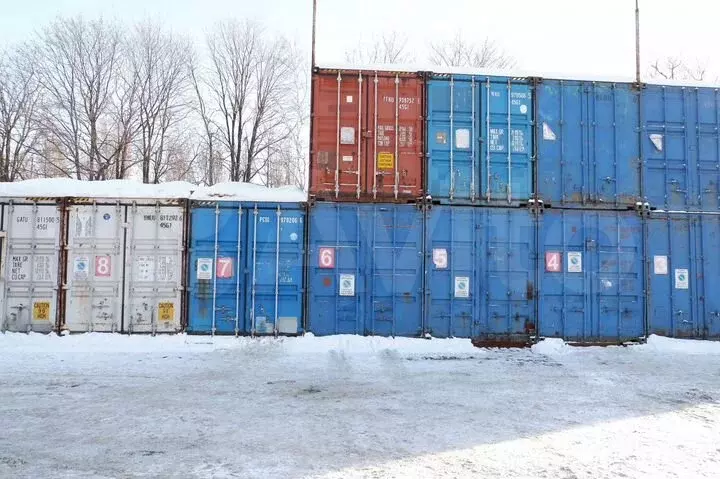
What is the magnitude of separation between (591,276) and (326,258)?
6441 millimetres

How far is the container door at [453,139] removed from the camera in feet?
36.3

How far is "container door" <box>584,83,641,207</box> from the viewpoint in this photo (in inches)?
445

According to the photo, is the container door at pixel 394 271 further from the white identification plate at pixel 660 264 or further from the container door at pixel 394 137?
the white identification plate at pixel 660 264

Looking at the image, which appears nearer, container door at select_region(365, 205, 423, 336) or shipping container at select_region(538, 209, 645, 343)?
container door at select_region(365, 205, 423, 336)

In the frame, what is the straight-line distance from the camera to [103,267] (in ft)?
34.8

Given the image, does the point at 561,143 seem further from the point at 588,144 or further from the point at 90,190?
the point at 90,190

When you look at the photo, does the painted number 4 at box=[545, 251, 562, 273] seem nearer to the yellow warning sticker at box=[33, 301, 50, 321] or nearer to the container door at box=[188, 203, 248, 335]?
the container door at box=[188, 203, 248, 335]

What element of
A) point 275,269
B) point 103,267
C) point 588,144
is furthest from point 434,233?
point 103,267

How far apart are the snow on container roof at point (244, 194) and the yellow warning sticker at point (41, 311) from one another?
4.16m

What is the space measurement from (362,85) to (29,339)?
9.61m

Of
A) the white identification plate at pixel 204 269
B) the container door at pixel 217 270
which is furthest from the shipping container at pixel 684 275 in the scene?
the white identification plate at pixel 204 269

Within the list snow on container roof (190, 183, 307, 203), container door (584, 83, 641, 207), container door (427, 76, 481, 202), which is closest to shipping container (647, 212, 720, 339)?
container door (584, 83, 641, 207)

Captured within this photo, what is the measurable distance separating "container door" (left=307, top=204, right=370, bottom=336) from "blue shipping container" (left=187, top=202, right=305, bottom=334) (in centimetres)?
32

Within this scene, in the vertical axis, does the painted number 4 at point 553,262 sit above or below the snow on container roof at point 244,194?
below
